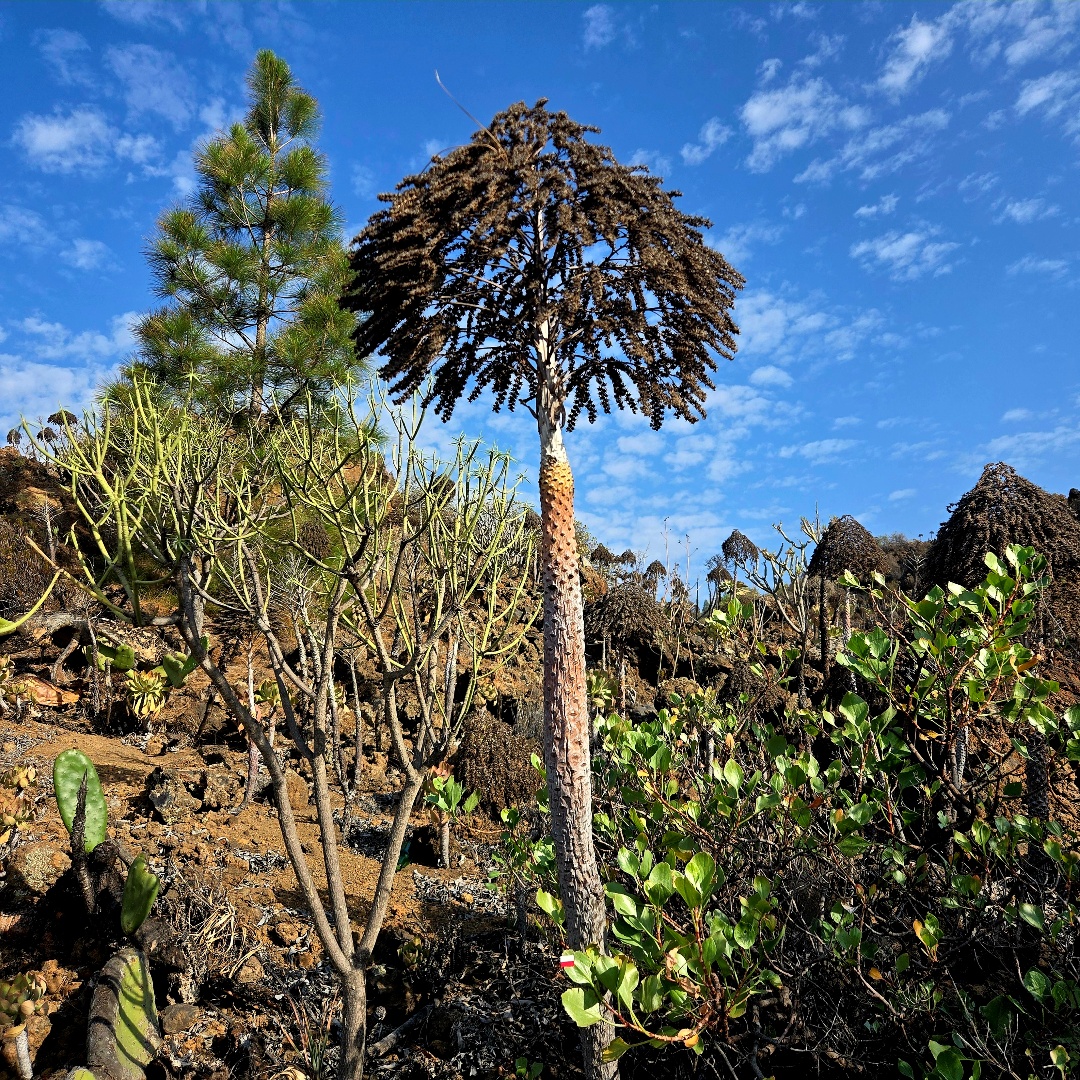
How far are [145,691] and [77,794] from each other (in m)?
4.60

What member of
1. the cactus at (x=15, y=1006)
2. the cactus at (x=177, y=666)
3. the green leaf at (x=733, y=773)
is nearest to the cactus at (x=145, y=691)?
the cactus at (x=15, y=1006)

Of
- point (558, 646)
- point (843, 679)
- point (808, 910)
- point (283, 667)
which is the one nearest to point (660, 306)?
point (558, 646)

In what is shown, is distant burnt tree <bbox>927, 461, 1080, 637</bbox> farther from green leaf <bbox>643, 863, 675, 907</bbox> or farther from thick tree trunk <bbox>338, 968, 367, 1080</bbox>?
thick tree trunk <bbox>338, 968, 367, 1080</bbox>

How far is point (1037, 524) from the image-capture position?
538 centimetres

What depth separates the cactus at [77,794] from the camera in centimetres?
430

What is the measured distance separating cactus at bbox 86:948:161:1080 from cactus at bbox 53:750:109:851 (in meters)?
0.88

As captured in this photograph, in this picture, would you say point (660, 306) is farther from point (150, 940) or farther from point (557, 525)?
point (150, 940)

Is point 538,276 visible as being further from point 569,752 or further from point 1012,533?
point 1012,533

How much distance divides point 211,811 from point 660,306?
6.32m

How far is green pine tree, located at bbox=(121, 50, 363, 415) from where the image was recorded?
11703 millimetres

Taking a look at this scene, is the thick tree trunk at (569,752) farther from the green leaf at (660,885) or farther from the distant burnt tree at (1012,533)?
the distant burnt tree at (1012,533)

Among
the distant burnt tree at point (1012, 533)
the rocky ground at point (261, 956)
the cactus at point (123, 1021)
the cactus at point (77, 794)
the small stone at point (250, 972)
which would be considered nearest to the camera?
the cactus at point (123, 1021)

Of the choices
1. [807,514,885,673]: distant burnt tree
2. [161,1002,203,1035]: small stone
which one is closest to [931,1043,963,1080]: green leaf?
[161,1002,203,1035]: small stone

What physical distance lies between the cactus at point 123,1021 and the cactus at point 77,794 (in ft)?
2.90
